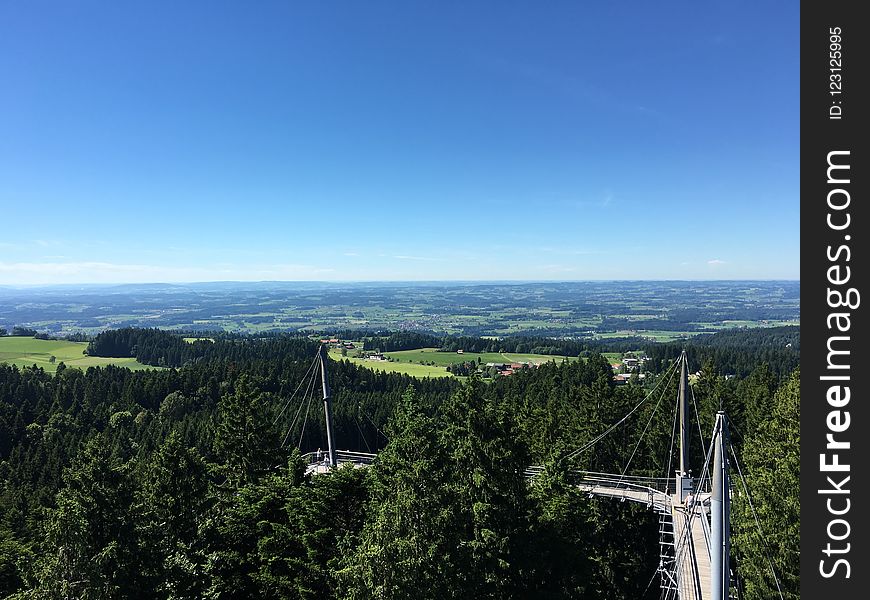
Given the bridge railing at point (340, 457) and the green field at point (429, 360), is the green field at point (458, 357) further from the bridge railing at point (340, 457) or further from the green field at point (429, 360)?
the bridge railing at point (340, 457)

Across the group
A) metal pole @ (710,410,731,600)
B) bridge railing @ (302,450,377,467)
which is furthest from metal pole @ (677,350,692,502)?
bridge railing @ (302,450,377,467)

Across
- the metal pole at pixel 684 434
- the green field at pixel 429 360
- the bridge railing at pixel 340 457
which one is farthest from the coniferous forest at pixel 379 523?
the green field at pixel 429 360

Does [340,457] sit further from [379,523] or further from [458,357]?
[458,357]

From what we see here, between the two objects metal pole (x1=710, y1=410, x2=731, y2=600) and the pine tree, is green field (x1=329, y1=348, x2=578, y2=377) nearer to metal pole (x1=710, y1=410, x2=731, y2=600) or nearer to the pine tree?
the pine tree

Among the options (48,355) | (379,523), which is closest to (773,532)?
(379,523)

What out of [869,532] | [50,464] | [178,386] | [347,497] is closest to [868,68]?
[869,532]
